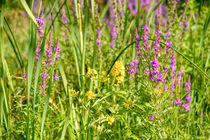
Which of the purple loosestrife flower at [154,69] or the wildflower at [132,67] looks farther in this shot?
the wildflower at [132,67]

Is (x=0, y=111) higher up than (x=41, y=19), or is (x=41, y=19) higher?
(x=41, y=19)

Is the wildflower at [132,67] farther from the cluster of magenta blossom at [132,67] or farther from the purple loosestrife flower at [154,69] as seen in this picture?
the purple loosestrife flower at [154,69]

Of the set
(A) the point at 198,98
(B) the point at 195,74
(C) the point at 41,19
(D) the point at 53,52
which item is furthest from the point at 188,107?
(C) the point at 41,19

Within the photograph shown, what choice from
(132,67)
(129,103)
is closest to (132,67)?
(132,67)

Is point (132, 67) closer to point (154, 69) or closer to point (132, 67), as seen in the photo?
point (132, 67)

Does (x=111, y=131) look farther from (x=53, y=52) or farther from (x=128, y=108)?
(x=53, y=52)

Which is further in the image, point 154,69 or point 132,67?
point 132,67

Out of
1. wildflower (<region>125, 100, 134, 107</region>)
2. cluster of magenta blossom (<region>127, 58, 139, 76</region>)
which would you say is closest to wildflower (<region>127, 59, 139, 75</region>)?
cluster of magenta blossom (<region>127, 58, 139, 76</region>)

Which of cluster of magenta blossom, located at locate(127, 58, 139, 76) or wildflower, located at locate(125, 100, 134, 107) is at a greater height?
cluster of magenta blossom, located at locate(127, 58, 139, 76)

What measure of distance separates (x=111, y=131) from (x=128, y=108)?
0.69 feet

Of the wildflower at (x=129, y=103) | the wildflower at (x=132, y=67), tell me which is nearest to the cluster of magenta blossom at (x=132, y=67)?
the wildflower at (x=132, y=67)

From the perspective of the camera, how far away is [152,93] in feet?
5.23

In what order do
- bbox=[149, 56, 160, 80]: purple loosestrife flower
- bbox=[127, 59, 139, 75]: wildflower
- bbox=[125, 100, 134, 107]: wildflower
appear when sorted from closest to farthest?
bbox=[149, 56, 160, 80]: purple loosestrife flower, bbox=[125, 100, 134, 107]: wildflower, bbox=[127, 59, 139, 75]: wildflower

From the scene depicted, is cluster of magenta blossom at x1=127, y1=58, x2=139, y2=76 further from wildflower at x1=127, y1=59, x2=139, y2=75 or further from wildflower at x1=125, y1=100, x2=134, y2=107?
wildflower at x1=125, y1=100, x2=134, y2=107
